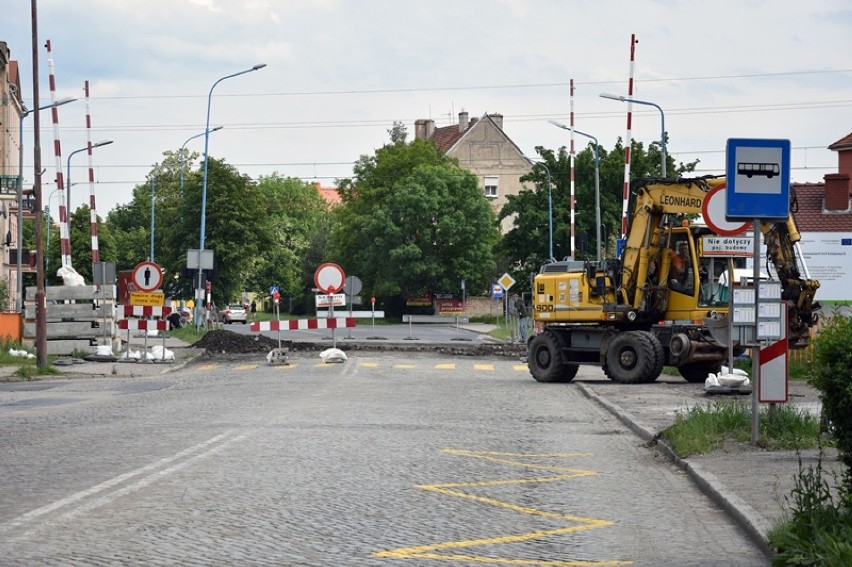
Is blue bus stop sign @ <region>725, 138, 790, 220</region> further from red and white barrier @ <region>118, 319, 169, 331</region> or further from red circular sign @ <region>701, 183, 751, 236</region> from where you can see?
red and white barrier @ <region>118, 319, 169, 331</region>

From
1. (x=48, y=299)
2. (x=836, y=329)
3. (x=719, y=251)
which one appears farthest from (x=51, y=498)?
(x=48, y=299)

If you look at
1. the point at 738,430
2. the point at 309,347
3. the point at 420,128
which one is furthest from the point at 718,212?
the point at 420,128

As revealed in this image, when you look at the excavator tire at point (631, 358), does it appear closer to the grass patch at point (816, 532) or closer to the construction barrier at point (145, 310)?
the construction barrier at point (145, 310)

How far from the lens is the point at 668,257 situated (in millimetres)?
27016

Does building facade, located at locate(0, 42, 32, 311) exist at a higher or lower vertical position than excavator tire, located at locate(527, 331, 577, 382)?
higher

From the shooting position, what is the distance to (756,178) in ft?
43.2

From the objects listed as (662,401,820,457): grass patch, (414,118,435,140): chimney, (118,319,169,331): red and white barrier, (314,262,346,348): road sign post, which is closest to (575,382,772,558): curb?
(662,401,820,457): grass patch

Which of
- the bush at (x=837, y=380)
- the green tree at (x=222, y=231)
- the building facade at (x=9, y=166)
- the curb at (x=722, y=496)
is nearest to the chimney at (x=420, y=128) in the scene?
the building facade at (x=9, y=166)

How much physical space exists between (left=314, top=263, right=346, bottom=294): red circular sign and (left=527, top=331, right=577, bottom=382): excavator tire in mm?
9676

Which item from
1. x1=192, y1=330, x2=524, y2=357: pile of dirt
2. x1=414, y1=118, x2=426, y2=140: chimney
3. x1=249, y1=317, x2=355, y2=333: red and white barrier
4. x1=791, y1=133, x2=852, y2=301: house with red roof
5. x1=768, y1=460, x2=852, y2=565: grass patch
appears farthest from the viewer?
x1=414, y1=118, x2=426, y2=140: chimney

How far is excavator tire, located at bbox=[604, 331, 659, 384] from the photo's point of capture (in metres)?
26.1

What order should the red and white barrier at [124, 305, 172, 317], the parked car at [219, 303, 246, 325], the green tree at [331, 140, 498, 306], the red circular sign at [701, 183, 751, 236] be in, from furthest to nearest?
the parked car at [219, 303, 246, 325], the green tree at [331, 140, 498, 306], the red and white barrier at [124, 305, 172, 317], the red circular sign at [701, 183, 751, 236]

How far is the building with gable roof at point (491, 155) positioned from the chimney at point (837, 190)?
2523 inches

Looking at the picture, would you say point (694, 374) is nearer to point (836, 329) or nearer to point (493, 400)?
point (493, 400)
